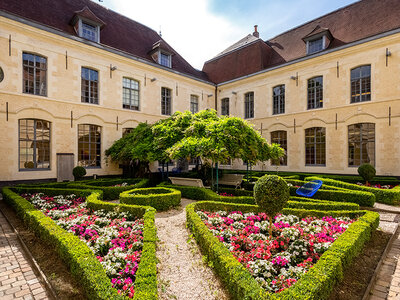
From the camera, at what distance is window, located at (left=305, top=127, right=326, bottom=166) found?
1445 centimetres

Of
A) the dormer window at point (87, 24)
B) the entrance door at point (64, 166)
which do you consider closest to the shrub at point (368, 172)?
the entrance door at point (64, 166)

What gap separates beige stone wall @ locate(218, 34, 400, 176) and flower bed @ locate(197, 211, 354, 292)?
325 inches

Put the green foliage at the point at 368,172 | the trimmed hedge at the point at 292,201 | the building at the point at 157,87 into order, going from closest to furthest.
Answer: the trimmed hedge at the point at 292,201
the green foliage at the point at 368,172
the building at the point at 157,87

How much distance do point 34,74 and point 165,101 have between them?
25.7ft

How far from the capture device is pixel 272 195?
14.6ft

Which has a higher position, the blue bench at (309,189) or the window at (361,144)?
the window at (361,144)

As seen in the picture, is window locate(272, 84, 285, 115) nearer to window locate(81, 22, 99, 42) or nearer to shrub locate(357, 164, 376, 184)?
shrub locate(357, 164, 376, 184)

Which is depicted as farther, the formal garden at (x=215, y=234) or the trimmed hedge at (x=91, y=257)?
the formal garden at (x=215, y=234)

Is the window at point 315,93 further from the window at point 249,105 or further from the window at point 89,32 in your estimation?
the window at point 89,32

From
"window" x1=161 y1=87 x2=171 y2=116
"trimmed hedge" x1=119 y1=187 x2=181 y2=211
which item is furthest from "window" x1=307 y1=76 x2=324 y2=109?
"trimmed hedge" x1=119 y1=187 x2=181 y2=211

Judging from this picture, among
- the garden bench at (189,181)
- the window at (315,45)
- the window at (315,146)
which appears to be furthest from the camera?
the window at (315,45)

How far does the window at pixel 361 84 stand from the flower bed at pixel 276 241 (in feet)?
35.5

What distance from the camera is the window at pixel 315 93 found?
14.6m

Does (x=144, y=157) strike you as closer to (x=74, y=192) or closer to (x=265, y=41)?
(x=74, y=192)
